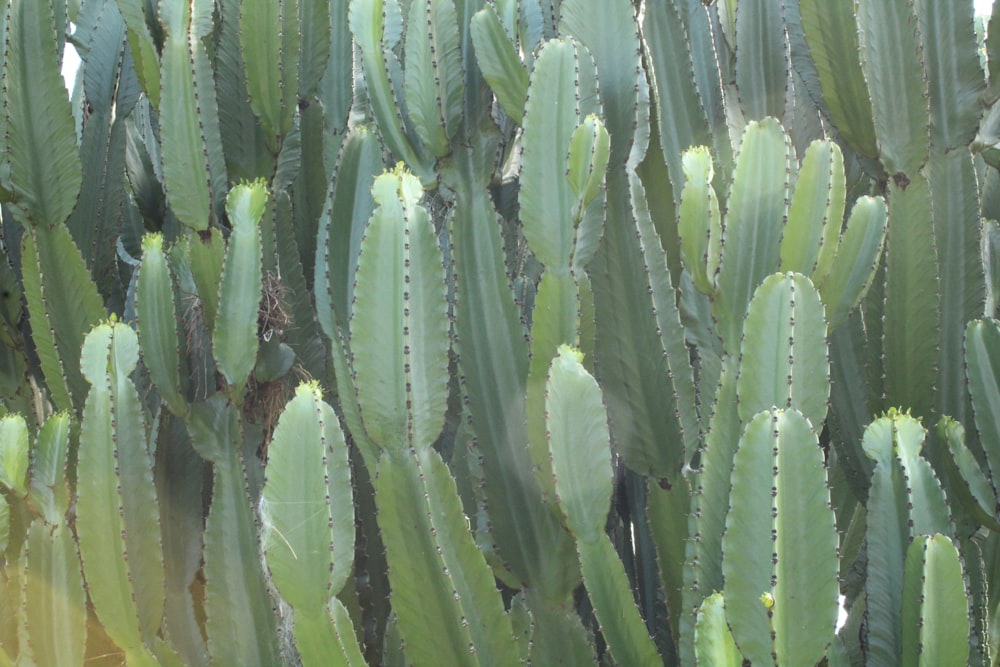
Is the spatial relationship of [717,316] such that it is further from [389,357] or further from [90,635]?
[90,635]

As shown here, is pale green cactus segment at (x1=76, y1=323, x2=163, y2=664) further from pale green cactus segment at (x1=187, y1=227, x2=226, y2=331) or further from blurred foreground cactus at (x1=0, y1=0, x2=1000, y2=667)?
pale green cactus segment at (x1=187, y1=227, x2=226, y2=331)

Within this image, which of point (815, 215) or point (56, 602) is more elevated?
point (815, 215)

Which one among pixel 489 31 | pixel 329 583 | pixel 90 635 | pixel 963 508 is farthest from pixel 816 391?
pixel 90 635

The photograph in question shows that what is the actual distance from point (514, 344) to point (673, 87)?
0.76m

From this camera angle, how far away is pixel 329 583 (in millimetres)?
1844

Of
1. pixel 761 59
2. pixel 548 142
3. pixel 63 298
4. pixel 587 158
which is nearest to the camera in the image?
pixel 587 158

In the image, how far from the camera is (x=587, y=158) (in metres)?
2.04

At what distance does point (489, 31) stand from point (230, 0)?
2.69 feet

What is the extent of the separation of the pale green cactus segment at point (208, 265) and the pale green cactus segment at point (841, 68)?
143 centimetres

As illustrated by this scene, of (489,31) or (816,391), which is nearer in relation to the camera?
(816,391)

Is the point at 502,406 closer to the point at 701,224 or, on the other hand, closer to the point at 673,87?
the point at 701,224

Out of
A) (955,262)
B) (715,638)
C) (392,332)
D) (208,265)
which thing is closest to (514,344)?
(392,332)

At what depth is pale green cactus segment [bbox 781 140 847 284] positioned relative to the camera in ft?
6.27

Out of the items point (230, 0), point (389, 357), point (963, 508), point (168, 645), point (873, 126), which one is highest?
point (230, 0)
